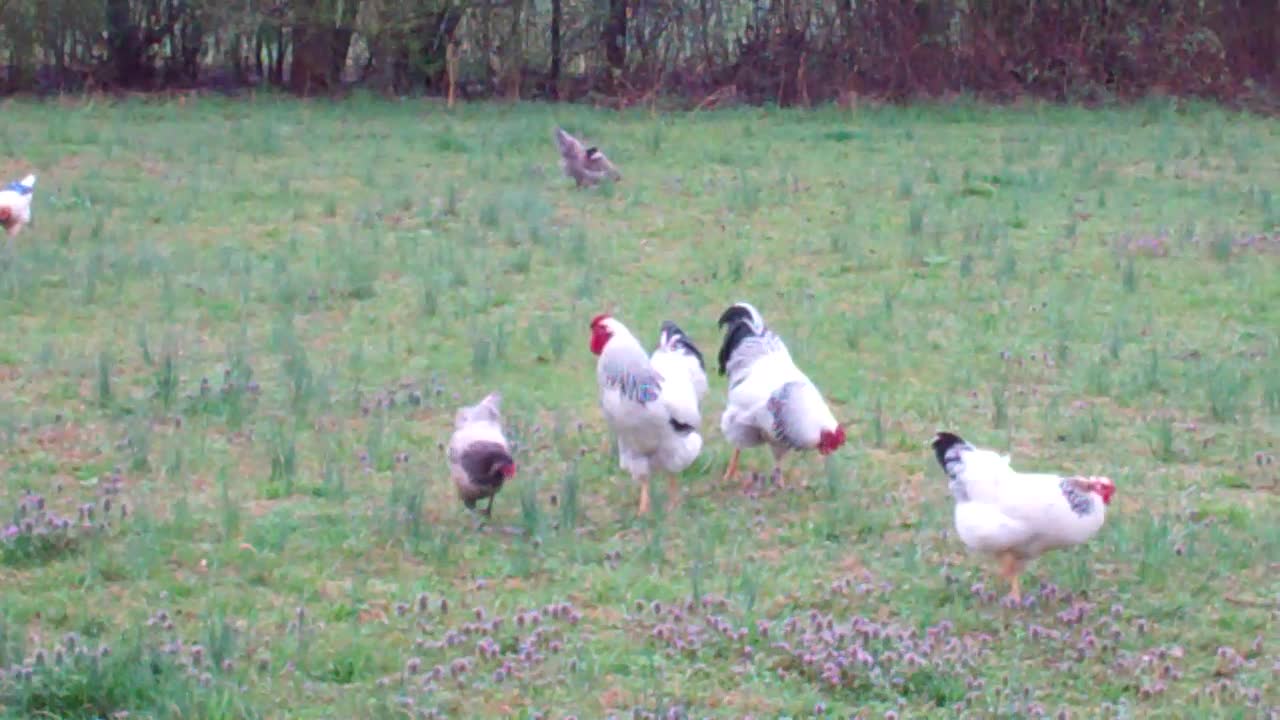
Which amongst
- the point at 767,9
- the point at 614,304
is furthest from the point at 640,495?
the point at 767,9

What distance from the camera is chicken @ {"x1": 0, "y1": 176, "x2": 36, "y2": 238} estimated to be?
12.5 metres

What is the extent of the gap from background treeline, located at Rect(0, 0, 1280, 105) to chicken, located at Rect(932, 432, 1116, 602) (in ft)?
53.8

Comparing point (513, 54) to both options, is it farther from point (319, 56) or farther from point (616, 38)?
point (319, 56)

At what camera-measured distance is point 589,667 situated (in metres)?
5.61

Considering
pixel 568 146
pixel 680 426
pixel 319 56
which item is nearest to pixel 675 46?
pixel 319 56

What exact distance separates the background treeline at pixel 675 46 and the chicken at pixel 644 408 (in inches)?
597

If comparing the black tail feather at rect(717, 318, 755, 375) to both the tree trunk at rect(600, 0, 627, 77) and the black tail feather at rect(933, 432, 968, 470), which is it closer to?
the black tail feather at rect(933, 432, 968, 470)

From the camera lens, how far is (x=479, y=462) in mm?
6926

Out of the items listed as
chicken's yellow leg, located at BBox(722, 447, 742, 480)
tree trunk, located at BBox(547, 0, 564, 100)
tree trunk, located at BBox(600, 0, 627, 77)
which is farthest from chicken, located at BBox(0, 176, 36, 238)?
tree trunk, located at BBox(600, 0, 627, 77)

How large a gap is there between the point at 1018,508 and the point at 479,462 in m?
2.11

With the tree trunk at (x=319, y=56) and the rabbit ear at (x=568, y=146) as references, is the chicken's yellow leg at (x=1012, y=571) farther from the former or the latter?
the tree trunk at (x=319, y=56)

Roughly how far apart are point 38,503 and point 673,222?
25.2 feet

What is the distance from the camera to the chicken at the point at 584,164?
15.4 metres

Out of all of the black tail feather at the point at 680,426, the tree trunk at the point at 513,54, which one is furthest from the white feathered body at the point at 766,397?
the tree trunk at the point at 513,54
